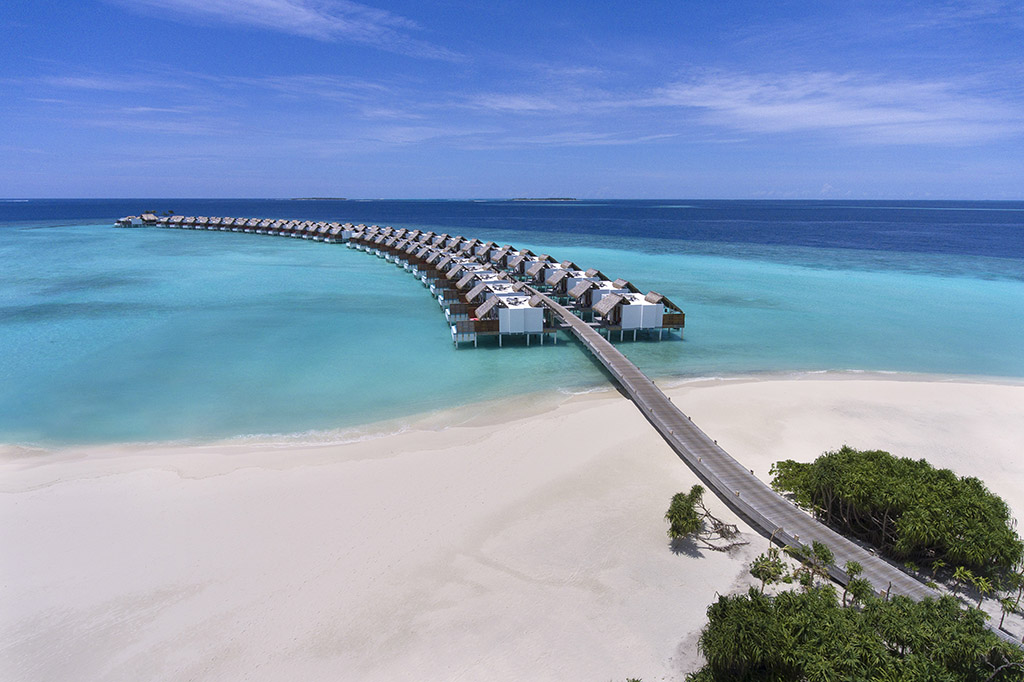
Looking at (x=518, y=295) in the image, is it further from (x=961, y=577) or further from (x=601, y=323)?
(x=961, y=577)

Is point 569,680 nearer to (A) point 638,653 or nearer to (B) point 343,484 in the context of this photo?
(A) point 638,653

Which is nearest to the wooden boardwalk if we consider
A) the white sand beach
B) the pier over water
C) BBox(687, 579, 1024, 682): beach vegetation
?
the pier over water

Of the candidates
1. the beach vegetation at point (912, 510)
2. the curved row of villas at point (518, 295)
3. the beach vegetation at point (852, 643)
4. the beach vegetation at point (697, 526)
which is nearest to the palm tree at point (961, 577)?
the beach vegetation at point (912, 510)

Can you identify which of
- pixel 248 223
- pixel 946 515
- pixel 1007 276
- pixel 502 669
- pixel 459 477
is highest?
pixel 248 223

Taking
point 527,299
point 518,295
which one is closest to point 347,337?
point 518,295

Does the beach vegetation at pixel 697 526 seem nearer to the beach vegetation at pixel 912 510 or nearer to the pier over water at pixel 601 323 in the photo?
the pier over water at pixel 601 323

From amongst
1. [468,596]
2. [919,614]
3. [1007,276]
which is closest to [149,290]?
[468,596]

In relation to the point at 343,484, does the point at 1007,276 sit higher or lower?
higher
